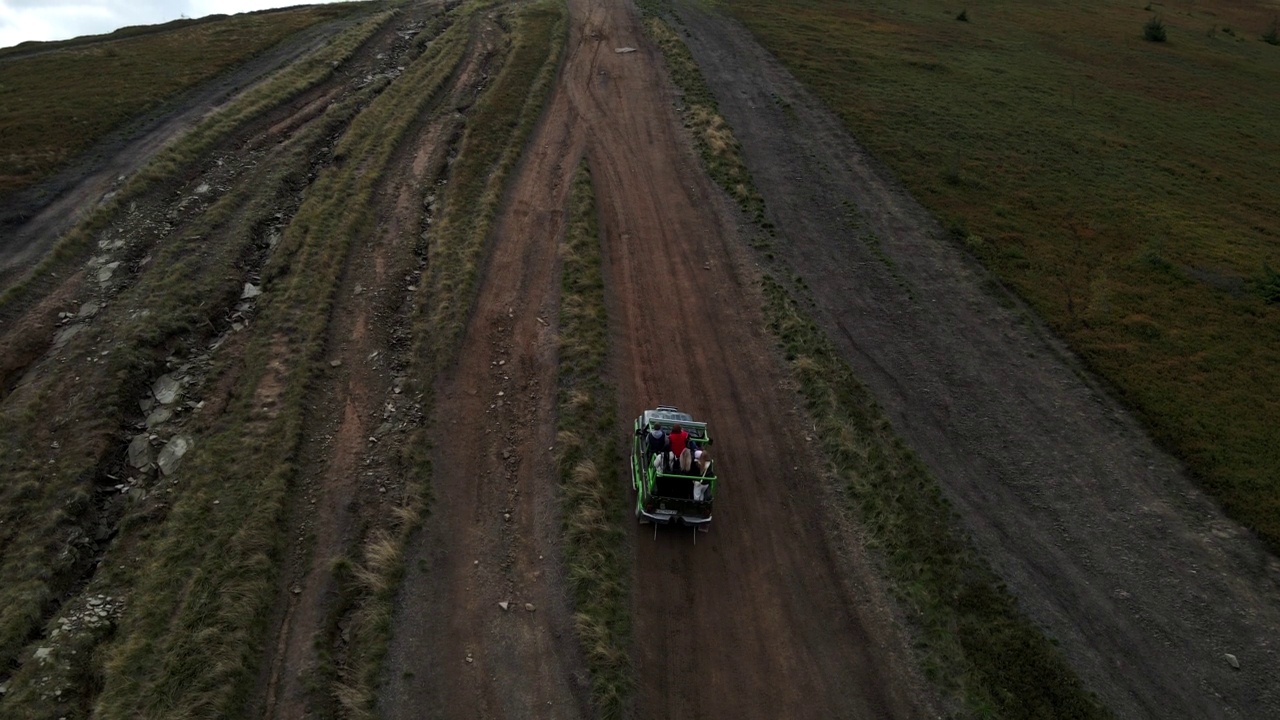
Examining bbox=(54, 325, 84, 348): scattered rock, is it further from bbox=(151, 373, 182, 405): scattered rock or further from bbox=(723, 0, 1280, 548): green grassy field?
bbox=(723, 0, 1280, 548): green grassy field

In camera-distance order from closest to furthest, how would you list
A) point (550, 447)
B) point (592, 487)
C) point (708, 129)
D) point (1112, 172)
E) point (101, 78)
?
point (592, 487)
point (550, 447)
point (708, 129)
point (1112, 172)
point (101, 78)

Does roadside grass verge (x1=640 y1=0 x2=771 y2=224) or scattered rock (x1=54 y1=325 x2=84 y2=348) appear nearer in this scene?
scattered rock (x1=54 y1=325 x2=84 y2=348)

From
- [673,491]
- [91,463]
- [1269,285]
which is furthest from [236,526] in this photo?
[1269,285]

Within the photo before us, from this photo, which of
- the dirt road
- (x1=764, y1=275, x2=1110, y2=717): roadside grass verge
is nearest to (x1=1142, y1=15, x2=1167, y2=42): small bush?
the dirt road

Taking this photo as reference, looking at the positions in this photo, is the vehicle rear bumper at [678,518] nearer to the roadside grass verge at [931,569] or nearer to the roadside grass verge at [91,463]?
the roadside grass verge at [931,569]

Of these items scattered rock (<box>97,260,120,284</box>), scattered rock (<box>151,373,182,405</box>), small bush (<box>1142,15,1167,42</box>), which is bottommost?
scattered rock (<box>151,373,182,405</box>)

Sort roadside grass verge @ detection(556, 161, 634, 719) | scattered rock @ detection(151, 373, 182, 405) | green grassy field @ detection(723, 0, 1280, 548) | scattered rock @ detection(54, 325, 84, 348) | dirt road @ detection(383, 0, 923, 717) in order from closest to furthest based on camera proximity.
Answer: dirt road @ detection(383, 0, 923, 717)
roadside grass verge @ detection(556, 161, 634, 719)
scattered rock @ detection(151, 373, 182, 405)
scattered rock @ detection(54, 325, 84, 348)
green grassy field @ detection(723, 0, 1280, 548)

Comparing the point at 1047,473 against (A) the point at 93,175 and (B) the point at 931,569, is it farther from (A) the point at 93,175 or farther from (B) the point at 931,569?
(A) the point at 93,175

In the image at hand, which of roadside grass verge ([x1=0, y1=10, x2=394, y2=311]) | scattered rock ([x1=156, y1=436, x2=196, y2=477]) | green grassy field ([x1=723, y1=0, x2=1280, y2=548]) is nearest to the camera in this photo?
scattered rock ([x1=156, y1=436, x2=196, y2=477])
